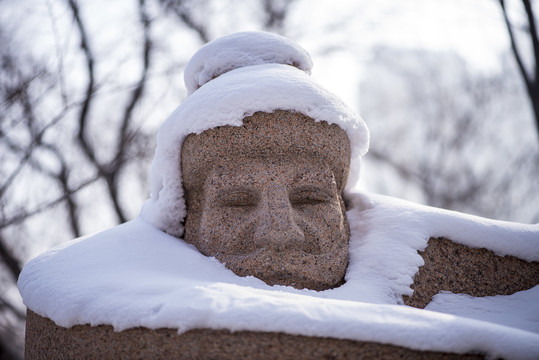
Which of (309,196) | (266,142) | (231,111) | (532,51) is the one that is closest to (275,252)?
(309,196)

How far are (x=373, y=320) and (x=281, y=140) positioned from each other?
1.13m

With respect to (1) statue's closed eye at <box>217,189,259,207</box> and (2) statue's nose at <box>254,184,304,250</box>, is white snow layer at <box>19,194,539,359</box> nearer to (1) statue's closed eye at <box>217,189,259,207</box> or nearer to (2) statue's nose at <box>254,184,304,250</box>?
(2) statue's nose at <box>254,184,304,250</box>

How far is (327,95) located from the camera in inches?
103

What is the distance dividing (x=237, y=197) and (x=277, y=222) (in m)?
0.29

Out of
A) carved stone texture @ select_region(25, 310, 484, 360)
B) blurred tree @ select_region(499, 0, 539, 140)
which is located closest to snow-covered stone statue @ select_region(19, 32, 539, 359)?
carved stone texture @ select_region(25, 310, 484, 360)

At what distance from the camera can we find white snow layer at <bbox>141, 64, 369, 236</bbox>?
A: 2457mm

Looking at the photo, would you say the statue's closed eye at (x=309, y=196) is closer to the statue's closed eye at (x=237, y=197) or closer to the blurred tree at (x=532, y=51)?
the statue's closed eye at (x=237, y=197)

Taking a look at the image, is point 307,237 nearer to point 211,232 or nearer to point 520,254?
point 211,232

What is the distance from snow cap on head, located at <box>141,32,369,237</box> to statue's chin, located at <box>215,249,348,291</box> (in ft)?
2.06

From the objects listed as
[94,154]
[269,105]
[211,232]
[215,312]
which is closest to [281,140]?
[269,105]

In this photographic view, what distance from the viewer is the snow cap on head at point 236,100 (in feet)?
8.09

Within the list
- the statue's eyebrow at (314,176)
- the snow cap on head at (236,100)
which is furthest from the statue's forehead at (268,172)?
the snow cap on head at (236,100)

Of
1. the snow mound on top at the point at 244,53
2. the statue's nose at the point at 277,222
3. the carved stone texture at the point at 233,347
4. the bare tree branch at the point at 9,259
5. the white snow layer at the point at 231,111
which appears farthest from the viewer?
the bare tree branch at the point at 9,259

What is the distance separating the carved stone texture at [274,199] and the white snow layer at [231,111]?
0.06 m
